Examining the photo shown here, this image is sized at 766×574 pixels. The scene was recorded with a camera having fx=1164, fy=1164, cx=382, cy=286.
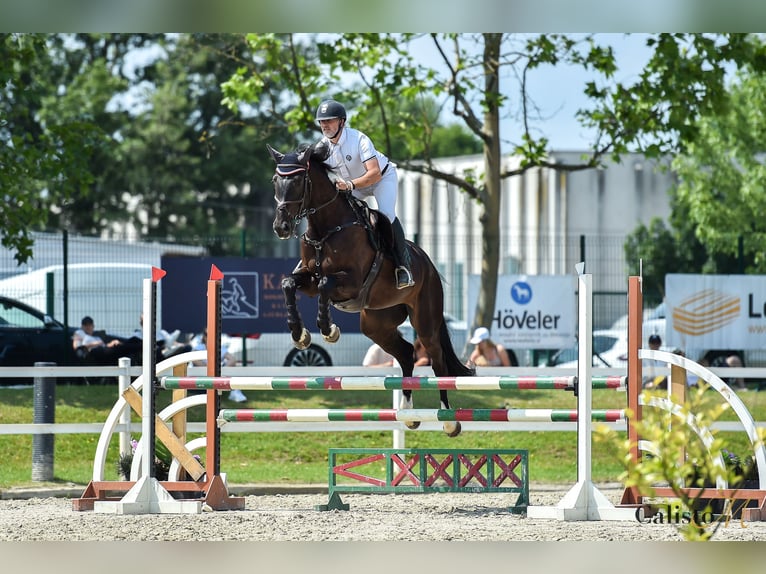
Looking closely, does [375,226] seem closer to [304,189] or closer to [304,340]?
[304,189]

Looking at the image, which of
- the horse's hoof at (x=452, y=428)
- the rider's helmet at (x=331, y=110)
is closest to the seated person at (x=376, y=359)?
the horse's hoof at (x=452, y=428)

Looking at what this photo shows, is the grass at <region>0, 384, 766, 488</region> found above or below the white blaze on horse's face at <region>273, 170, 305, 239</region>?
below

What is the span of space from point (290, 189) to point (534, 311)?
7836mm

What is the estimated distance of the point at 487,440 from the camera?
12789mm

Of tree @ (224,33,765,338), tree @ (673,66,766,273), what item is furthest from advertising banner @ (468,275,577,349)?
tree @ (673,66,766,273)

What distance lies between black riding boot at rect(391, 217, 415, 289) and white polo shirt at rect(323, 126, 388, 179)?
53 cm

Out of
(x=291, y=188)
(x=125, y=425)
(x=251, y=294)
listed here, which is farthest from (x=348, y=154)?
(x=251, y=294)

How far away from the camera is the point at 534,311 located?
14742 mm

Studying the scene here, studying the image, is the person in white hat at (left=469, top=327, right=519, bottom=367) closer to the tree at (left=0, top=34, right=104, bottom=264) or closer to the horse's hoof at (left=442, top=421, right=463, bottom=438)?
the horse's hoof at (left=442, top=421, right=463, bottom=438)

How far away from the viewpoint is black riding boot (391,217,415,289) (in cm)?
809
